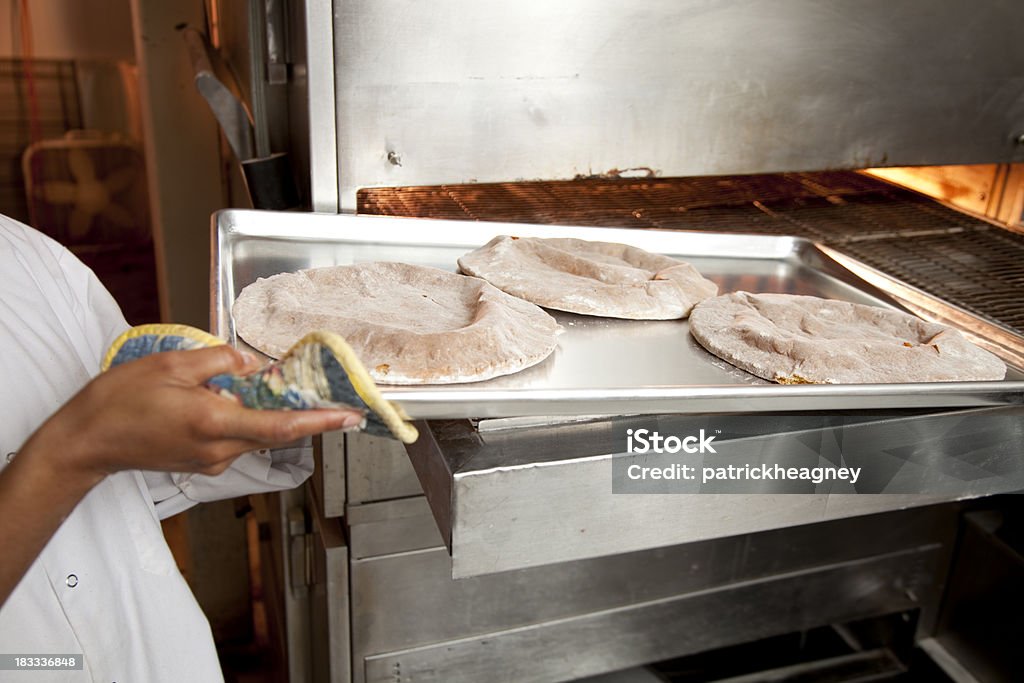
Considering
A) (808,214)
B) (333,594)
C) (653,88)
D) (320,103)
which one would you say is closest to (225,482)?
(333,594)

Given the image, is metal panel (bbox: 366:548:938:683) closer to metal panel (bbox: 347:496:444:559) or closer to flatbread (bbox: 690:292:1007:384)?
metal panel (bbox: 347:496:444:559)

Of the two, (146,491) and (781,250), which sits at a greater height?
(781,250)

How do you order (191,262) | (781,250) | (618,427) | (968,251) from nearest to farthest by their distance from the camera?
(618,427), (781,250), (968,251), (191,262)

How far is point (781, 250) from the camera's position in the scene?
1.62 metres

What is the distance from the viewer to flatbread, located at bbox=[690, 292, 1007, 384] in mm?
1103

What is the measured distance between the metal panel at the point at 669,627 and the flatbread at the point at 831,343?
0.74m

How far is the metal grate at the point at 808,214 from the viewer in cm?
163

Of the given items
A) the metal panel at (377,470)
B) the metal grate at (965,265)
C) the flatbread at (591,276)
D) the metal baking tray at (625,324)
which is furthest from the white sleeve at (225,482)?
the metal grate at (965,265)

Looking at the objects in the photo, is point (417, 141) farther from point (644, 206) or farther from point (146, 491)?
point (146, 491)

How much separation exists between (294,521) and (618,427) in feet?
3.24

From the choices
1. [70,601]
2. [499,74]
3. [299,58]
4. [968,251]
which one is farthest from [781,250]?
[70,601]

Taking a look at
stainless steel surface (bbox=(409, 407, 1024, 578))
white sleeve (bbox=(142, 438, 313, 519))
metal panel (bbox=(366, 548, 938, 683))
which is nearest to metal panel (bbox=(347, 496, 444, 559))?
metal panel (bbox=(366, 548, 938, 683))

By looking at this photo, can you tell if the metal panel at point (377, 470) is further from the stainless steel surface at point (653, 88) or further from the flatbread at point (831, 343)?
the flatbread at point (831, 343)
